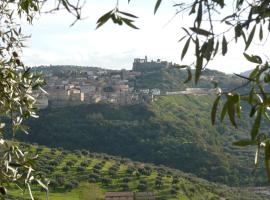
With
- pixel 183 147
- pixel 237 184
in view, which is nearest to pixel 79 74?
pixel 183 147

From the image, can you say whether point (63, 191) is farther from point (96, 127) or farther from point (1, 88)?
point (1, 88)

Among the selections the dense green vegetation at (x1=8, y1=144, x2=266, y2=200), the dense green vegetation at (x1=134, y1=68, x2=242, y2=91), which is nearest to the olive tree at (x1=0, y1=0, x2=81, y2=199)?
the dense green vegetation at (x1=8, y1=144, x2=266, y2=200)

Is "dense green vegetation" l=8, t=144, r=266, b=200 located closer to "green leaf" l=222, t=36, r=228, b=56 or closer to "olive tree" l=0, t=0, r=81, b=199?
"olive tree" l=0, t=0, r=81, b=199

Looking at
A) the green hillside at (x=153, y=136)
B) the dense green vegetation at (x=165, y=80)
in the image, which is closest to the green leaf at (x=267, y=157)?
the green hillside at (x=153, y=136)

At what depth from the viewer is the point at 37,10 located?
2830mm

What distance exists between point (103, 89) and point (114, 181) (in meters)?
41.8

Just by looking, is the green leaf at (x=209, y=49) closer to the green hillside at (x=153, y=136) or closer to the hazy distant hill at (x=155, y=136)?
the hazy distant hill at (x=155, y=136)

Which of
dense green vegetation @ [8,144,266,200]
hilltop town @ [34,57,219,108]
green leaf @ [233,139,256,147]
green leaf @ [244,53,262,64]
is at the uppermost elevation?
green leaf @ [244,53,262,64]

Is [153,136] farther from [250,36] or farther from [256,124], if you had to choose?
[256,124]

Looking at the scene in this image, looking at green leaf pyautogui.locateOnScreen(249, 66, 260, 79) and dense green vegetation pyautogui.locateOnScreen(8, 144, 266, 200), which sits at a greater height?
green leaf pyautogui.locateOnScreen(249, 66, 260, 79)

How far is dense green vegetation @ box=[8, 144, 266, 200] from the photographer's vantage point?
37.2m

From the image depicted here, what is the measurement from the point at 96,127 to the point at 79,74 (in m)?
38.0

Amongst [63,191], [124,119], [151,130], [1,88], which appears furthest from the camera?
[124,119]

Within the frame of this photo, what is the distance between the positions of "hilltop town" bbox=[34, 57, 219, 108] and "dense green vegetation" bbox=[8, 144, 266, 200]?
1773 cm
